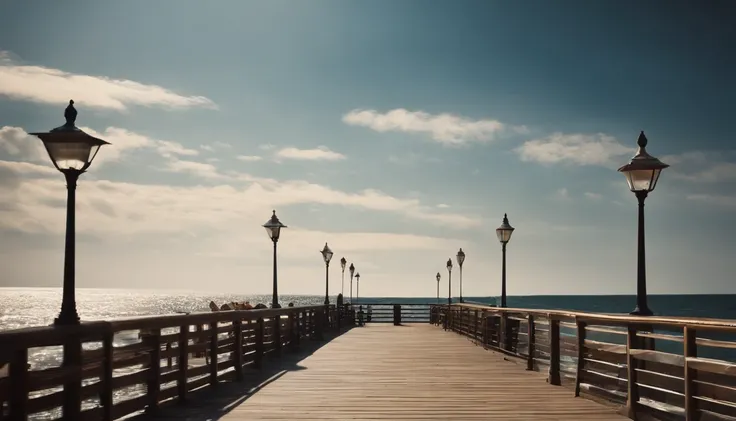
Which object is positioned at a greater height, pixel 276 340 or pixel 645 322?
pixel 645 322

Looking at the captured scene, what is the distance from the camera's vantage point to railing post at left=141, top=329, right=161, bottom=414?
8547 mm

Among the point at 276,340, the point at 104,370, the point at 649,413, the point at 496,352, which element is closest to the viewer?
Answer: the point at 104,370

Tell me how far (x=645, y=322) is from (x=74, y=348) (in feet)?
19.7

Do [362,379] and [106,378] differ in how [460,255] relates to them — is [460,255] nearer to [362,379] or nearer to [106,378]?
[362,379]

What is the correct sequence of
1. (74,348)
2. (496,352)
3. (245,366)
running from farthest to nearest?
1. (496,352)
2. (245,366)
3. (74,348)

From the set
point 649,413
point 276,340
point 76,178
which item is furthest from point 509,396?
point 276,340

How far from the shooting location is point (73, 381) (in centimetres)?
661

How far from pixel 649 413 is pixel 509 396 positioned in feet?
8.16

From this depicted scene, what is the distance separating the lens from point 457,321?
2995cm

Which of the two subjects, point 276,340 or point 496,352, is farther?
point 496,352

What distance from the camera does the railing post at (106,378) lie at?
7289 millimetres

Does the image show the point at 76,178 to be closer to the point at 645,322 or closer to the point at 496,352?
the point at 645,322

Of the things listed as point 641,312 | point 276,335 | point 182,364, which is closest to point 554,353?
point 641,312

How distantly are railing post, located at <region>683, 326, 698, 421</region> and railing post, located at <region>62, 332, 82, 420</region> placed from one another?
18.7 feet
